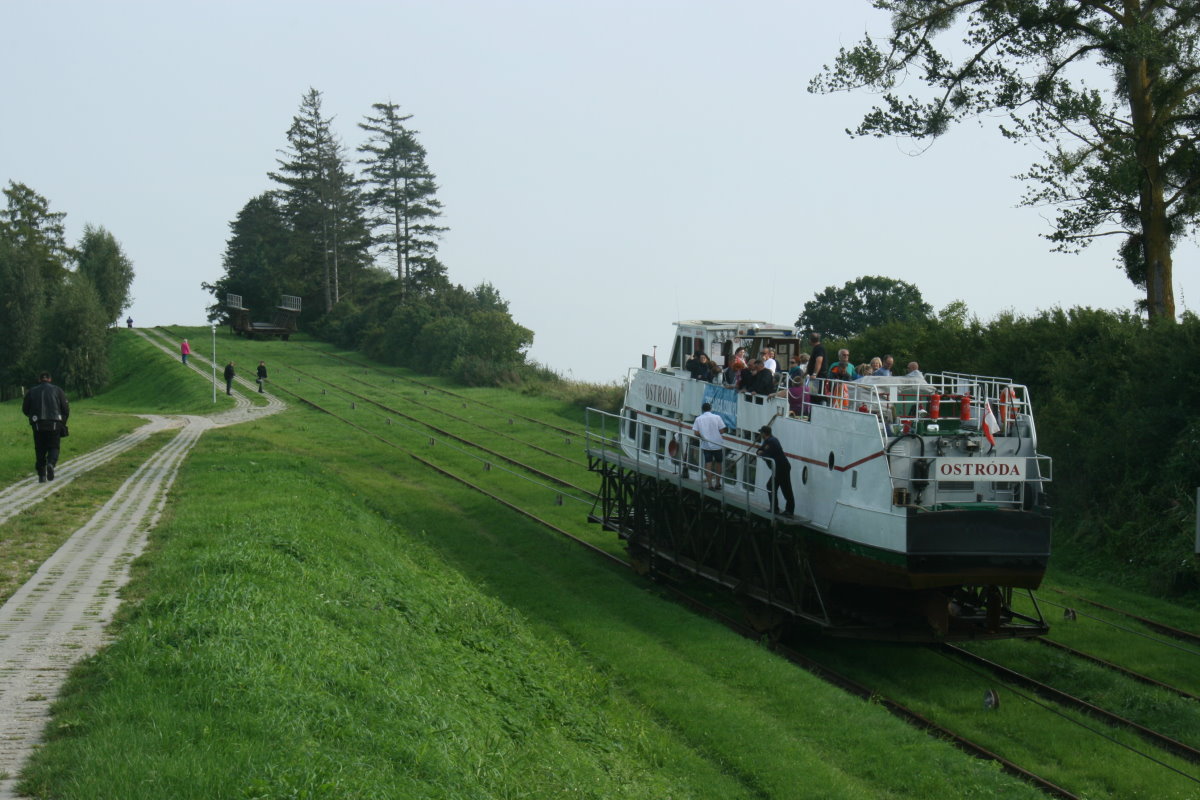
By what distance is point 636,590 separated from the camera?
21.8 m

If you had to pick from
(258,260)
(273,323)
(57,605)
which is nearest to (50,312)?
(273,323)

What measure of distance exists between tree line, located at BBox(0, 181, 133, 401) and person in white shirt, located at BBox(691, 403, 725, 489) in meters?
55.2

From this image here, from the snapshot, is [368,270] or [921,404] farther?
[368,270]

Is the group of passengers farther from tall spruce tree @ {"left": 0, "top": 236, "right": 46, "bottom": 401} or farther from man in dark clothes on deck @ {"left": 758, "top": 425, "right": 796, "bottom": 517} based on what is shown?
tall spruce tree @ {"left": 0, "top": 236, "right": 46, "bottom": 401}

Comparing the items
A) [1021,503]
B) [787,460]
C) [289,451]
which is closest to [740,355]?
[787,460]

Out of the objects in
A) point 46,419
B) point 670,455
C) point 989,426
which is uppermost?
point 989,426

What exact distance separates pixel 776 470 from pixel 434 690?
27.8 feet

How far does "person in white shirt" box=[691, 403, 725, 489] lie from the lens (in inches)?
834

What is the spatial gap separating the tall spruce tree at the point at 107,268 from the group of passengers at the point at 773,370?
81.9 meters

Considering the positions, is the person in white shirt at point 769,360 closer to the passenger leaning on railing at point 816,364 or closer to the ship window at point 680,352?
the passenger leaning on railing at point 816,364

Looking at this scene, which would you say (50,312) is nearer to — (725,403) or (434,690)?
(725,403)

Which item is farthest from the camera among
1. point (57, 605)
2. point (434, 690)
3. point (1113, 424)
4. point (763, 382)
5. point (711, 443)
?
point (1113, 424)

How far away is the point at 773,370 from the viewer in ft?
69.8

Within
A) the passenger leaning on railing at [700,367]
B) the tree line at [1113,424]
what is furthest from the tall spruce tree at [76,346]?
the passenger leaning on railing at [700,367]
